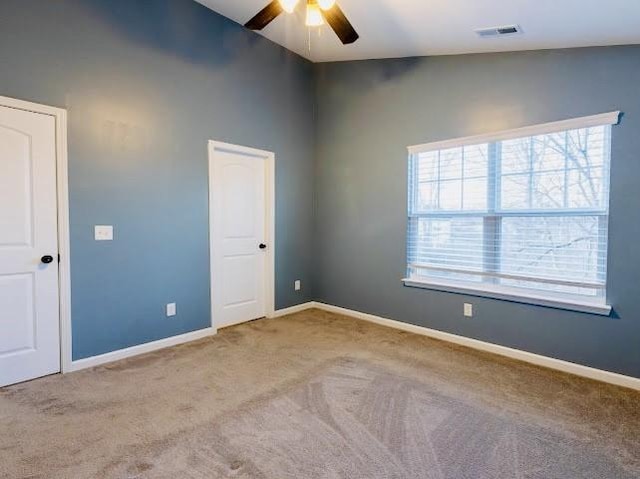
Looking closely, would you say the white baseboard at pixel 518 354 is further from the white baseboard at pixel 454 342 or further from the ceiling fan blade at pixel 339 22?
the ceiling fan blade at pixel 339 22

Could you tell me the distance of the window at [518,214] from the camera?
2.86 metres

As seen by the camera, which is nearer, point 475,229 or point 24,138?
point 24,138

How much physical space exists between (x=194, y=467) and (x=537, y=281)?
9.80 feet

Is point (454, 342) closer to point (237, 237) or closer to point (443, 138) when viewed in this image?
point (443, 138)

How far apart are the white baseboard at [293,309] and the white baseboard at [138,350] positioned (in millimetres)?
886

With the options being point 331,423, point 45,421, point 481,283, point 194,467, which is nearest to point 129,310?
point 45,421

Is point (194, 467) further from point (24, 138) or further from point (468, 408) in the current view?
point (24, 138)

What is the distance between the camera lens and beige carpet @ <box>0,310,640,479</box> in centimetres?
183

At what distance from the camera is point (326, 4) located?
7.50 feet

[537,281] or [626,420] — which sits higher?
[537,281]

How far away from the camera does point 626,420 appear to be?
7.39ft

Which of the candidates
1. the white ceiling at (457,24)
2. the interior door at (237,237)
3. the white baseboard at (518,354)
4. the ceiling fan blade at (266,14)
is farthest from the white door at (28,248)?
the white baseboard at (518,354)

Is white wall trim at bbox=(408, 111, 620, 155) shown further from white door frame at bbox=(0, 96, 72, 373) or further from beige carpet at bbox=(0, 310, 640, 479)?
white door frame at bbox=(0, 96, 72, 373)

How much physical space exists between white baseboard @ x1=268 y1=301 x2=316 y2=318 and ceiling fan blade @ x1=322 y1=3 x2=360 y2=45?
3187 millimetres
